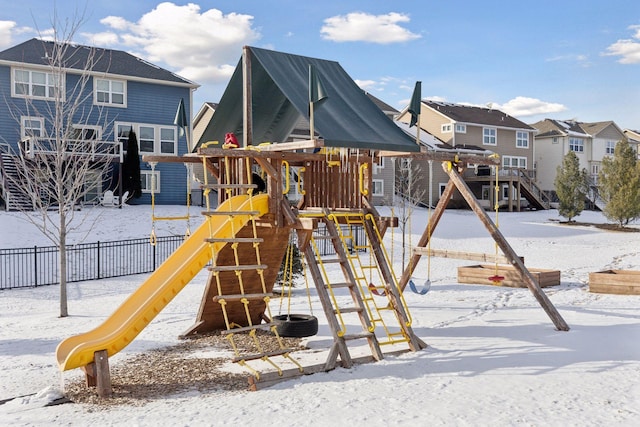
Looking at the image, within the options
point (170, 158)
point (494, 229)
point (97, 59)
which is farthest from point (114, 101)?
point (494, 229)

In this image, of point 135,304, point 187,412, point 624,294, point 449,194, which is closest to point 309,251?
point 135,304

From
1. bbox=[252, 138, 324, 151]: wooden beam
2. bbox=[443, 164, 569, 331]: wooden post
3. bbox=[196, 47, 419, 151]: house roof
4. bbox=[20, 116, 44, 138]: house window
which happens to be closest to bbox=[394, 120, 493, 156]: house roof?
bbox=[20, 116, 44, 138]: house window

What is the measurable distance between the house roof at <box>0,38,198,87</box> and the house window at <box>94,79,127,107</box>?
0.63 metres

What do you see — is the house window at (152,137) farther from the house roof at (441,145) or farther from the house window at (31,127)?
the house roof at (441,145)

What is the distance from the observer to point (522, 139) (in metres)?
53.7

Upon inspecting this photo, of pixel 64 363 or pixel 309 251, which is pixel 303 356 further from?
pixel 64 363

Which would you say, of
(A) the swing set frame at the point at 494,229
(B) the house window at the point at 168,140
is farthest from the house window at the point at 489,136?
(A) the swing set frame at the point at 494,229

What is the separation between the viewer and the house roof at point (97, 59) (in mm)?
31375

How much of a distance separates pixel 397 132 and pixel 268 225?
3150 mm

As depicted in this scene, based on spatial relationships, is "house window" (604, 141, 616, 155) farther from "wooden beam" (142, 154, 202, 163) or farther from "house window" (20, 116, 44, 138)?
"wooden beam" (142, 154, 202, 163)

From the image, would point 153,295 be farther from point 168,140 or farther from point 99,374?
point 168,140

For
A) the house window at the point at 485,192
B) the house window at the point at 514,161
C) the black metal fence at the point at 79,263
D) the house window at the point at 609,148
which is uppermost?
the house window at the point at 609,148

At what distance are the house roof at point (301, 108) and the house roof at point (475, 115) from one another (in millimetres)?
37844

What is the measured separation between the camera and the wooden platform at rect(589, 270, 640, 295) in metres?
16.0
